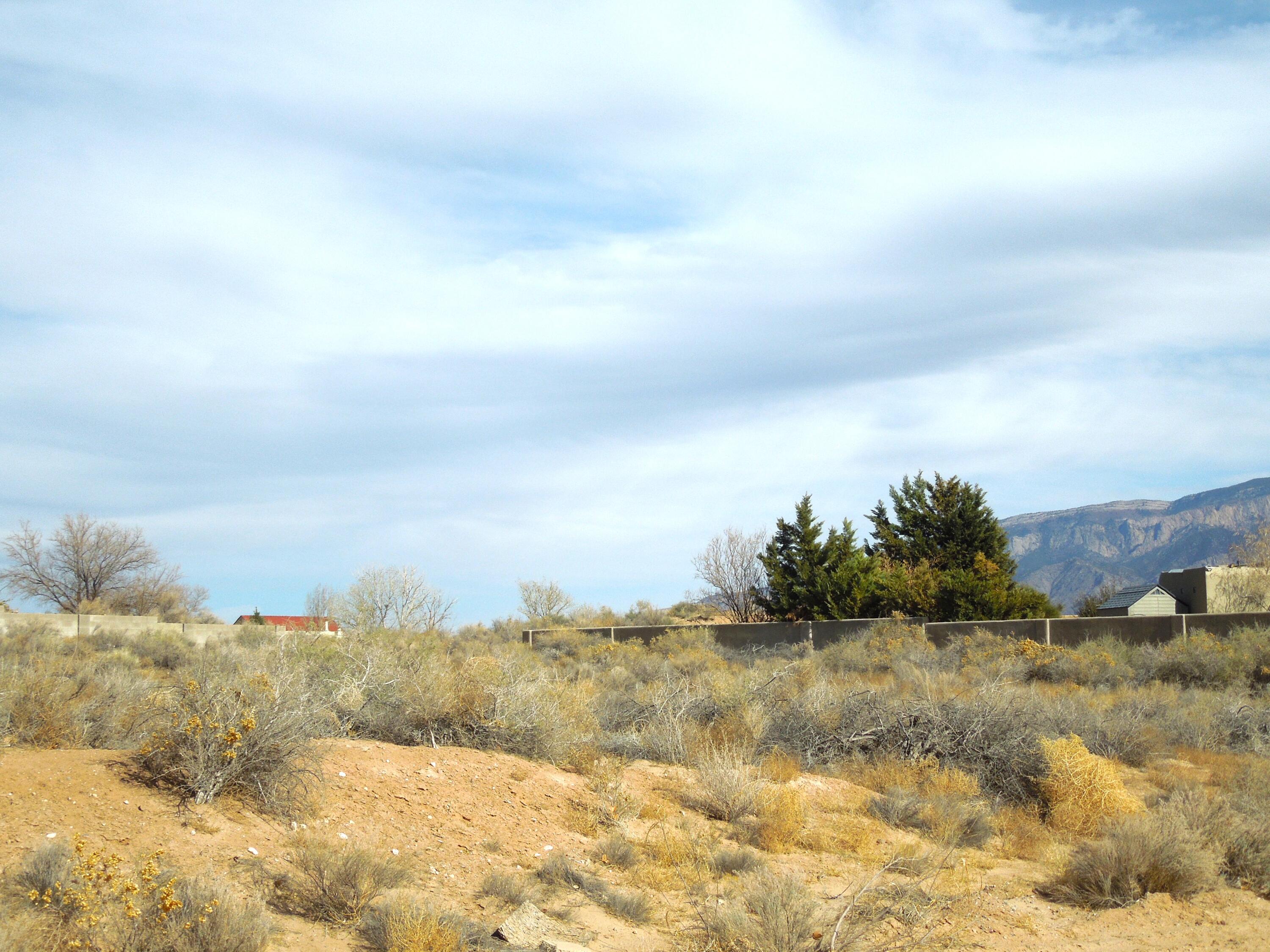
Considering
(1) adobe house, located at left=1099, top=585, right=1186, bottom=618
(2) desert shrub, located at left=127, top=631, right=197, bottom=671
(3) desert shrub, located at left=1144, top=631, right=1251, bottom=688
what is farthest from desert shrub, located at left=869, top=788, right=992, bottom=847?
(1) adobe house, located at left=1099, top=585, right=1186, bottom=618

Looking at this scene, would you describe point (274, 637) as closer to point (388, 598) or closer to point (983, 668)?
point (388, 598)

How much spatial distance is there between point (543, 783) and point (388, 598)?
98.5 ft

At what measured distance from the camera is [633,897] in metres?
7.46

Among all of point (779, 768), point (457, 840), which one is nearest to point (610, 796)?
point (457, 840)

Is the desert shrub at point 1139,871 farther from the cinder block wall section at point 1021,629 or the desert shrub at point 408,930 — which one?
the cinder block wall section at point 1021,629

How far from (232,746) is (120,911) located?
2.13m

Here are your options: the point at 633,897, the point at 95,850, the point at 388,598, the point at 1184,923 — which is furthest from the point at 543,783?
the point at 388,598

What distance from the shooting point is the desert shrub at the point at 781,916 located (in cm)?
618

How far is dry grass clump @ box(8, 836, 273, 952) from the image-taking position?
202 inches

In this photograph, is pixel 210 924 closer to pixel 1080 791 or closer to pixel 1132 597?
pixel 1080 791

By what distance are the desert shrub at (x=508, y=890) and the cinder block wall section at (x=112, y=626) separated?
2460 centimetres

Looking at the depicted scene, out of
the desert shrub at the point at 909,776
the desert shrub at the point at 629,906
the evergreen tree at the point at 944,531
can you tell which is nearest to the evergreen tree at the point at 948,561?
the evergreen tree at the point at 944,531

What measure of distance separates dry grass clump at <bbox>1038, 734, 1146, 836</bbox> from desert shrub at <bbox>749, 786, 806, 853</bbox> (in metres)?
3.22

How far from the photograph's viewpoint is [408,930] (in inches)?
231
